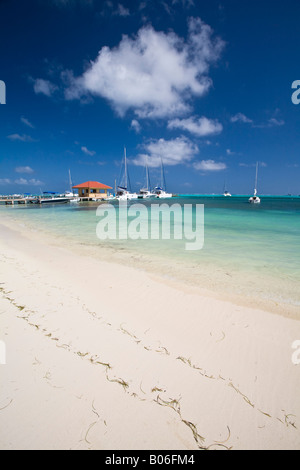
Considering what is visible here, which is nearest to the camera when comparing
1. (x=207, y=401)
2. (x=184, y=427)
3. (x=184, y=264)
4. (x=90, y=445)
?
(x=90, y=445)

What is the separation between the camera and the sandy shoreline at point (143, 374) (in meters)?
1.74

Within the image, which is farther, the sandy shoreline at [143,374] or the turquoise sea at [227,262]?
the turquoise sea at [227,262]

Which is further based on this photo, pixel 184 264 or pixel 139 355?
pixel 184 264

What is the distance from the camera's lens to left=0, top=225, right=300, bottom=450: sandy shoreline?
68.7 inches

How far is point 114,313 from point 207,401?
2027 millimetres

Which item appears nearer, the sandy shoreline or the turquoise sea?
the sandy shoreline

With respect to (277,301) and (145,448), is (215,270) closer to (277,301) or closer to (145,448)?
(277,301)

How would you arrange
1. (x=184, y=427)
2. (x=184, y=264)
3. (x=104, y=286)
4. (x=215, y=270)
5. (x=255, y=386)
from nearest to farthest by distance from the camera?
(x=184, y=427), (x=255, y=386), (x=104, y=286), (x=215, y=270), (x=184, y=264)

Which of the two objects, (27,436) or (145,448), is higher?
(27,436)

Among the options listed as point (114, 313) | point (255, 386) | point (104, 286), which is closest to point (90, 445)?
point (255, 386)

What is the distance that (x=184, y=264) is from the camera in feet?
23.0

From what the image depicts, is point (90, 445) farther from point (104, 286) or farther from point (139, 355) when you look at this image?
point (104, 286)

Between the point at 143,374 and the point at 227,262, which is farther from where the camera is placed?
the point at 227,262

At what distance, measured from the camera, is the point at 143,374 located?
2.32 m
